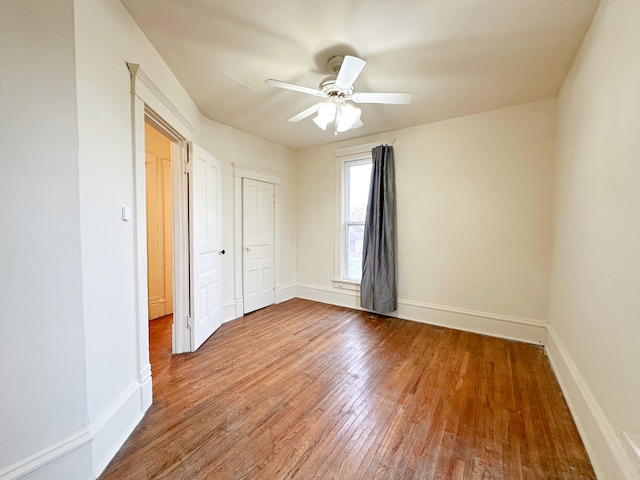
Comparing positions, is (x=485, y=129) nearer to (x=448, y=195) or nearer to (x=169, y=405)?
(x=448, y=195)

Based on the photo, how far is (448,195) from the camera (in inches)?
126

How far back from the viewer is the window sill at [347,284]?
3.96 m

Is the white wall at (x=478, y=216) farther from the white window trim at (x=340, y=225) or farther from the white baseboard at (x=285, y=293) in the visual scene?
the white baseboard at (x=285, y=293)

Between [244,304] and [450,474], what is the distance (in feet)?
9.79

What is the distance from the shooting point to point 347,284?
4059mm

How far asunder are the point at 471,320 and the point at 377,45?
3073mm

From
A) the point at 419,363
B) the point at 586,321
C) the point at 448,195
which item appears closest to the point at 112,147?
the point at 419,363

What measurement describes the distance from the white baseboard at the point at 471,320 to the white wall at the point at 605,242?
2.28ft

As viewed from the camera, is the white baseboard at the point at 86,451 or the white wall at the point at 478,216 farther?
the white wall at the point at 478,216

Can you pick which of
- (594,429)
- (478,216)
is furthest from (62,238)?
(478,216)

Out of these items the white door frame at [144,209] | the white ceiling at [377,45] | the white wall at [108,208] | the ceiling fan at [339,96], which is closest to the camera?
the white wall at [108,208]

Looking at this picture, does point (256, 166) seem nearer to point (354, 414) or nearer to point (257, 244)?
point (257, 244)

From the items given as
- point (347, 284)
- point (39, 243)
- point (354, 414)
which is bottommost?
point (354, 414)

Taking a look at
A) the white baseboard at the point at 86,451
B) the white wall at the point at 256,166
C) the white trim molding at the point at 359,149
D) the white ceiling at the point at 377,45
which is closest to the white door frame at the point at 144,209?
the white baseboard at the point at 86,451
